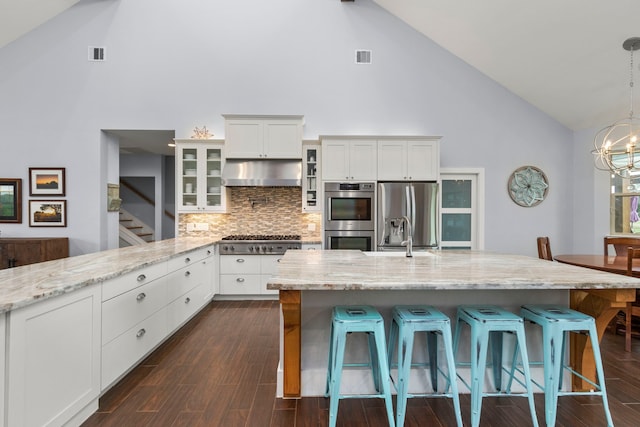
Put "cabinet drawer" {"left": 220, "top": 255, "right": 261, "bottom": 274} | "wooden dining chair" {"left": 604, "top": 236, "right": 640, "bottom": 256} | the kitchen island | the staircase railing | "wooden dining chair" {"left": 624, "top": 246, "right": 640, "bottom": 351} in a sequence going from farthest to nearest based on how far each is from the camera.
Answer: the staircase railing
"cabinet drawer" {"left": 220, "top": 255, "right": 261, "bottom": 274}
"wooden dining chair" {"left": 604, "top": 236, "right": 640, "bottom": 256}
"wooden dining chair" {"left": 624, "top": 246, "right": 640, "bottom": 351}
the kitchen island

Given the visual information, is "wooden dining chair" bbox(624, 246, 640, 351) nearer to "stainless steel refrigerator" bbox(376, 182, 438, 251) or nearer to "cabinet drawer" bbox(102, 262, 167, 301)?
"stainless steel refrigerator" bbox(376, 182, 438, 251)

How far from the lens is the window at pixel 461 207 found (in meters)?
5.43

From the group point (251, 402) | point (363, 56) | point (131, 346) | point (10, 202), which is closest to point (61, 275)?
point (131, 346)

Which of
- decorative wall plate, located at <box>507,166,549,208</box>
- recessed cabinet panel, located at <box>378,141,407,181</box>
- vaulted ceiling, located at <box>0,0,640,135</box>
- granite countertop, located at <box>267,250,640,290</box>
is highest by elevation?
vaulted ceiling, located at <box>0,0,640,135</box>

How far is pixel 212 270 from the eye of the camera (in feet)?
15.3

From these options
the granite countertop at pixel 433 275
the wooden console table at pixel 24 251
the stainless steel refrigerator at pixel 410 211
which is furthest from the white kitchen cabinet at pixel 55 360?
the wooden console table at pixel 24 251

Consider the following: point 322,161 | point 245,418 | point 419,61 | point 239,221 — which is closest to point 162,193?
point 239,221

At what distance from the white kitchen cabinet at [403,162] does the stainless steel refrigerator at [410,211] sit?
113 mm

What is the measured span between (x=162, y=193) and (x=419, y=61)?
6.51 metres

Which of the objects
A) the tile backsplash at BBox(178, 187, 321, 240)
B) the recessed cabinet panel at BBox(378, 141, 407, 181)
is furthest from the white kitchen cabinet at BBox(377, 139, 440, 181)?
the tile backsplash at BBox(178, 187, 321, 240)

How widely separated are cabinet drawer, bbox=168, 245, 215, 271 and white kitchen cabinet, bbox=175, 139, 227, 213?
0.81 meters

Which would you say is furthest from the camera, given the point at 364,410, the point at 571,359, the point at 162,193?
the point at 162,193

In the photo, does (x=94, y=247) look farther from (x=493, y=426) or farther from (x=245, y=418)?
(x=493, y=426)

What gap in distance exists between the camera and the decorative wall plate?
548 cm
